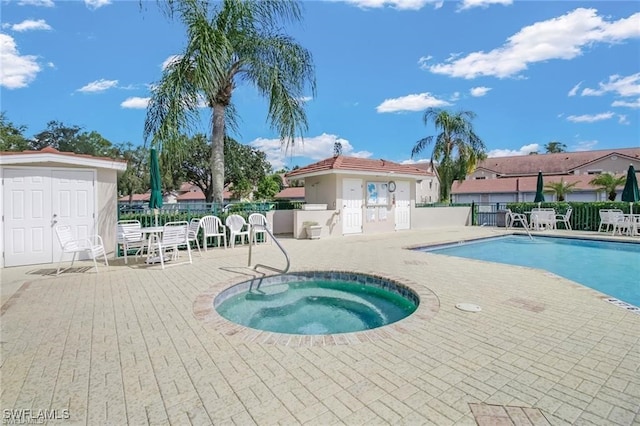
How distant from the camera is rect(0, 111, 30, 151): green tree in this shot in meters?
27.7

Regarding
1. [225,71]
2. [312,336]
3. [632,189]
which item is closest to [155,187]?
[225,71]

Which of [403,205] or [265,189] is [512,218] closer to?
[403,205]

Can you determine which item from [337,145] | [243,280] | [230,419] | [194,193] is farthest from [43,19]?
[194,193]

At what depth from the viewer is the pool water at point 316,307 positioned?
4.68m

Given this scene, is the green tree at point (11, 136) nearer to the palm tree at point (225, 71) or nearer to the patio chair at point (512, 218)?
the palm tree at point (225, 71)

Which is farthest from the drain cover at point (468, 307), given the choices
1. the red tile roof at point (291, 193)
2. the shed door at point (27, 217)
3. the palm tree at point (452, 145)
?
the red tile roof at point (291, 193)

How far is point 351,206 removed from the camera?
46.3ft

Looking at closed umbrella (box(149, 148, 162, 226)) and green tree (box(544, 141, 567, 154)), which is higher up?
green tree (box(544, 141, 567, 154))

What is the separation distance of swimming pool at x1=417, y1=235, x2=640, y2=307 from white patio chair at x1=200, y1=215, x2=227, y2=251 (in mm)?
6704

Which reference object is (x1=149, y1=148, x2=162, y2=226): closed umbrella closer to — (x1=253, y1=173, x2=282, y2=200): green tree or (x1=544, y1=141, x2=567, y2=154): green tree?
(x1=253, y1=173, x2=282, y2=200): green tree

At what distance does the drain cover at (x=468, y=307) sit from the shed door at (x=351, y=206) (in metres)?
9.49

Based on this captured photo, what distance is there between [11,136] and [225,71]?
109 feet

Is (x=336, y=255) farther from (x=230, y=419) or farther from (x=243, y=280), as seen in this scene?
(x=230, y=419)

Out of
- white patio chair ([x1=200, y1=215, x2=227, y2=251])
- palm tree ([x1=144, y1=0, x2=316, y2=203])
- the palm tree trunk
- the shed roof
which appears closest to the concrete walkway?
the shed roof
